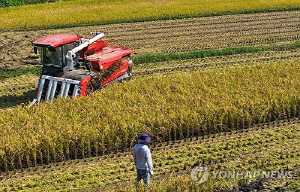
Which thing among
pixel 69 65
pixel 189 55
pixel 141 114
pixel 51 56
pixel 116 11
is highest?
pixel 116 11

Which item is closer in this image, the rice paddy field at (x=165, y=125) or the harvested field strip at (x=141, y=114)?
the rice paddy field at (x=165, y=125)

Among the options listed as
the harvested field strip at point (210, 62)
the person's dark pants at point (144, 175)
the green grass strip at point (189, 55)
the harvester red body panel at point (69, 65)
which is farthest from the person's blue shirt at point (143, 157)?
the green grass strip at point (189, 55)

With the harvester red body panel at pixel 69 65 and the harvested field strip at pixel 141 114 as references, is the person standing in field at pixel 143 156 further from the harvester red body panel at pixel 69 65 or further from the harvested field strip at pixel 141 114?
the harvester red body panel at pixel 69 65

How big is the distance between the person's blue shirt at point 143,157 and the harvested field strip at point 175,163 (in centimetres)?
44

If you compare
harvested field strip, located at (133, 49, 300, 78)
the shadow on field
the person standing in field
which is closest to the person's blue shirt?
the person standing in field

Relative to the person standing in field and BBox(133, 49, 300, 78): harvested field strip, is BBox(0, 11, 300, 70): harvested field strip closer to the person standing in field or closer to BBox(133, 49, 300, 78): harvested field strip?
BBox(133, 49, 300, 78): harvested field strip

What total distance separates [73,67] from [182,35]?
1077 centimetres

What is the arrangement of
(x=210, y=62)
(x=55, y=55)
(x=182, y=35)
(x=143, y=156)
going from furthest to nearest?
(x=182, y=35)
(x=210, y=62)
(x=55, y=55)
(x=143, y=156)

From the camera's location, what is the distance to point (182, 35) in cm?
2522

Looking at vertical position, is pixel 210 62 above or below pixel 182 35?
below

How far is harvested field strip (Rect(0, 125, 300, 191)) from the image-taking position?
413 inches

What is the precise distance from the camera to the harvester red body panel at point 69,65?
1482cm

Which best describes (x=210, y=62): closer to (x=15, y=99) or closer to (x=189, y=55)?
(x=189, y=55)

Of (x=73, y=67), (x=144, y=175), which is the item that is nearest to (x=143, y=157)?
(x=144, y=175)
